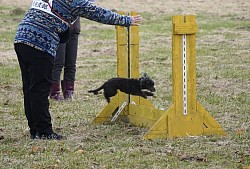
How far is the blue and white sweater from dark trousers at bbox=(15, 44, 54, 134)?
0.29 ft

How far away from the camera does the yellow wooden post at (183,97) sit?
718 centimetres

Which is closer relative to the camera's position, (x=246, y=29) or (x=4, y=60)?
(x=4, y=60)

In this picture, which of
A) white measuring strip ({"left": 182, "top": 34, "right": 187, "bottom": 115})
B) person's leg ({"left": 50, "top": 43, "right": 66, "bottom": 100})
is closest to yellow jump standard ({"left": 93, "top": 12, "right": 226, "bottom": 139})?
white measuring strip ({"left": 182, "top": 34, "right": 187, "bottom": 115})

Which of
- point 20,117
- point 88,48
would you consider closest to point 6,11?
point 88,48

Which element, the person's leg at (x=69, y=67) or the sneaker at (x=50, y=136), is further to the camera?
the person's leg at (x=69, y=67)

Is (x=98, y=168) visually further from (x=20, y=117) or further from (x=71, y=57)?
(x=71, y=57)

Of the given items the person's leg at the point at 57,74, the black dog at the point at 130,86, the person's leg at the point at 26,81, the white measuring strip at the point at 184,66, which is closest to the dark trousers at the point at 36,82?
the person's leg at the point at 26,81

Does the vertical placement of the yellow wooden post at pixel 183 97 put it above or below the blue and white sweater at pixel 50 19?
below

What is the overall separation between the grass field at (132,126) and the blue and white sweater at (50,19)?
106 cm

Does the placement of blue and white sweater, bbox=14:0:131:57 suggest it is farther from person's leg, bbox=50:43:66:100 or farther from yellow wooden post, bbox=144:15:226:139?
person's leg, bbox=50:43:66:100

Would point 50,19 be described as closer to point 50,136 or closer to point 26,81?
point 26,81

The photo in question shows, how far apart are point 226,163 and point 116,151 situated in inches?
44.1

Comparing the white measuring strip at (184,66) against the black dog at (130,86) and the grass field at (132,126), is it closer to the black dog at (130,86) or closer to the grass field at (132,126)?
the grass field at (132,126)

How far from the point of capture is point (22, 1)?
28.0 m
